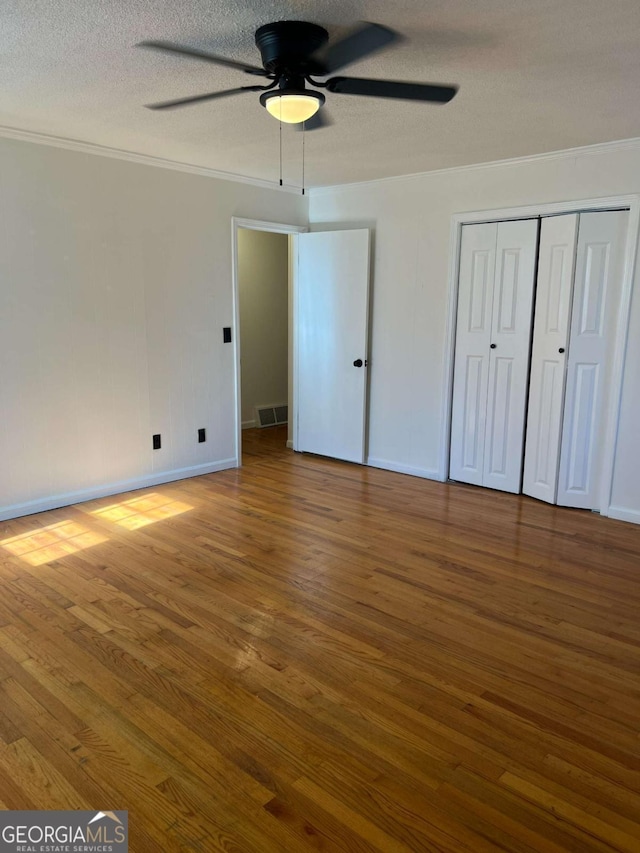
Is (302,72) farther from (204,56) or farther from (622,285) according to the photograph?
(622,285)

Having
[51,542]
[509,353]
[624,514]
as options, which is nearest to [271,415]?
[509,353]

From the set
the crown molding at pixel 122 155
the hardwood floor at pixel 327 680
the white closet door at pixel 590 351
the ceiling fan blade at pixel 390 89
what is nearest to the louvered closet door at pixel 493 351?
the white closet door at pixel 590 351

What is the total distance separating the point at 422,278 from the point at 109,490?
9.65 ft

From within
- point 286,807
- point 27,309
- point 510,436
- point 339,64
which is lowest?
point 286,807

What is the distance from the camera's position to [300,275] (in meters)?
5.62

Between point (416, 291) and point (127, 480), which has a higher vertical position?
point (416, 291)

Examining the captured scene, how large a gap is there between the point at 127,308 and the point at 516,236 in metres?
2.86

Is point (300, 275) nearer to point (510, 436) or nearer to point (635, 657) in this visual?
point (510, 436)

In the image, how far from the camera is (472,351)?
4.71m

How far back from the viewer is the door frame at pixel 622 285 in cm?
384

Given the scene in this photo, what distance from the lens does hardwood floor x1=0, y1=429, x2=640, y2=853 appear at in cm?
173

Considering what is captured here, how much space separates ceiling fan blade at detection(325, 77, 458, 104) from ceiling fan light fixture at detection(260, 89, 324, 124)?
0.24ft

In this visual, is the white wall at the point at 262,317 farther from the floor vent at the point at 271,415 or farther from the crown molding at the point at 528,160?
the crown molding at the point at 528,160

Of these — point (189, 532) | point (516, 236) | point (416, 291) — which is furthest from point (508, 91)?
point (189, 532)
